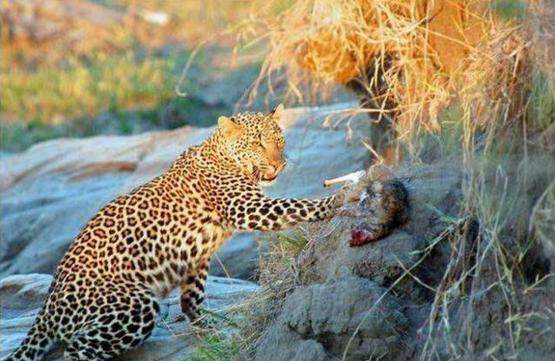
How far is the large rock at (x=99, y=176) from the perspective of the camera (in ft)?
51.9

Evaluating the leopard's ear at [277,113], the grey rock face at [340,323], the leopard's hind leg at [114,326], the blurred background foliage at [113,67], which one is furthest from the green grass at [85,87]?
the grey rock face at [340,323]

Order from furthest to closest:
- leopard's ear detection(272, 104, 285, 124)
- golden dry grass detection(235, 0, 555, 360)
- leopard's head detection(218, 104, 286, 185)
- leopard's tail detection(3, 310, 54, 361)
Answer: leopard's ear detection(272, 104, 285, 124) → leopard's head detection(218, 104, 286, 185) → leopard's tail detection(3, 310, 54, 361) → golden dry grass detection(235, 0, 555, 360)

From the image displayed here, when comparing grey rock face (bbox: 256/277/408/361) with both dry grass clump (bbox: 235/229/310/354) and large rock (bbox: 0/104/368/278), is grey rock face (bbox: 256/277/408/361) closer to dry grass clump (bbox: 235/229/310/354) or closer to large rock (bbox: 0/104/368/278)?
dry grass clump (bbox: 235/229/310/354)

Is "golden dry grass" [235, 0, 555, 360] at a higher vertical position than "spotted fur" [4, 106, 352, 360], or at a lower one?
higher

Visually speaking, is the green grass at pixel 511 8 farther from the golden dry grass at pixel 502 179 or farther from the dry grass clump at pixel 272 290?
the dry grass clump at pixel 272 290

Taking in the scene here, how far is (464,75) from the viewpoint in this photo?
30.4ft

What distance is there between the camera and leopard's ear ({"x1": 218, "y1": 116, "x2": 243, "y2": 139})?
38.4ft

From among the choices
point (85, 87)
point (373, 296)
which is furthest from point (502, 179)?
point (85, 87)

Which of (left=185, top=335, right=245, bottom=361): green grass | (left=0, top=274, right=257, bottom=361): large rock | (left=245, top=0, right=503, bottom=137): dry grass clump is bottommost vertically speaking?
(left=0, top=274, right=257, bottom=361): large rock

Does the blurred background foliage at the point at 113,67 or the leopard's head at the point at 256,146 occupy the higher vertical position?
the leopard's head at the point at 256,146

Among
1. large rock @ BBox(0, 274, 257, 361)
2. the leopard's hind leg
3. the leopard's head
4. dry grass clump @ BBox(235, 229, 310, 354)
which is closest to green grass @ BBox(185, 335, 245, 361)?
dry grass clump @ BBox(235, 229, 310, 354)

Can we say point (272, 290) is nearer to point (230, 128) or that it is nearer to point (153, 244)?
point (153, 244)

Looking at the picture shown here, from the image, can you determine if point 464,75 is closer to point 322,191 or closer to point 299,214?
point 299,214

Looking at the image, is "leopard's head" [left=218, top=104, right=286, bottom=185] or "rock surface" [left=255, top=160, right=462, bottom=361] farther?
"leopard's head" [left=218, top=104, right=286, bottom=185]
